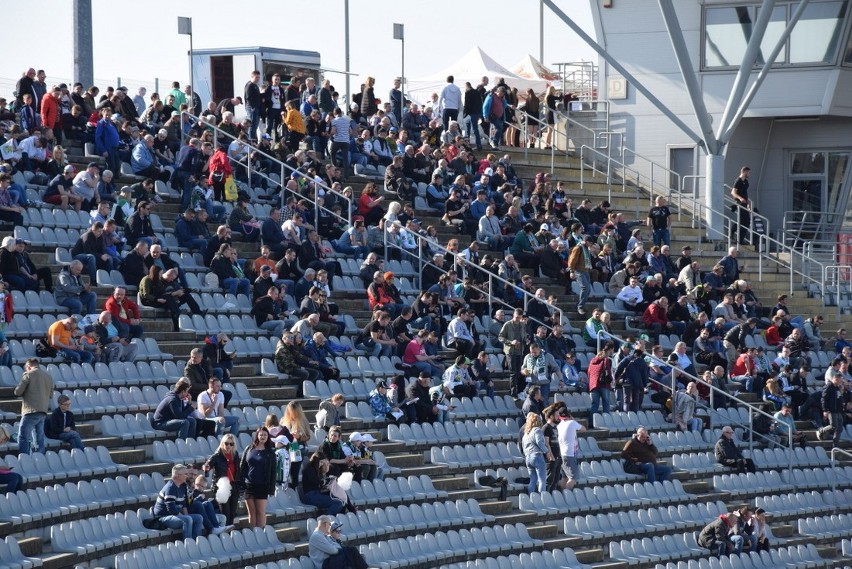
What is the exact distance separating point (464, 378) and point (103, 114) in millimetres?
6566

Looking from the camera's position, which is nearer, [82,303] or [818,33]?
[82,303]

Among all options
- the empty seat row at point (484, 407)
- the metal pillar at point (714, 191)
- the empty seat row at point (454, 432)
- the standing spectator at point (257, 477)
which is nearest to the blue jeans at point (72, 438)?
the standing spectator at point (257, 477)

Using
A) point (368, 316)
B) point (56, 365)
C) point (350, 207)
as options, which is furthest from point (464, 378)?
point (56, 365)

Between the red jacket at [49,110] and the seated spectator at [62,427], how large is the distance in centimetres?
836

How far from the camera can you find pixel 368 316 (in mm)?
23453

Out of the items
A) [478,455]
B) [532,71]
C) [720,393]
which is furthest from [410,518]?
[532,71]

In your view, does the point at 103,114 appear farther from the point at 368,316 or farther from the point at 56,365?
the point at 56,365

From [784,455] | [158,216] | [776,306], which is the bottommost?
[784,455]

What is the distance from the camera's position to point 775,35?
106ft

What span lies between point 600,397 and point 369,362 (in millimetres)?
3522

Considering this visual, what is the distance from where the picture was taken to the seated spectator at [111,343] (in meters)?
19.4

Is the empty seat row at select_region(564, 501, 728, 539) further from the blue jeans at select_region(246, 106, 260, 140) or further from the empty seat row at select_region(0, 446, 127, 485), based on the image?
the blue jeans at select_region(246, 106, 260, 140)

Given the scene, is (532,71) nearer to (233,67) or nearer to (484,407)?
(233,67)

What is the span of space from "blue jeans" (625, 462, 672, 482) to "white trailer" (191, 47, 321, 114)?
46.1ft
